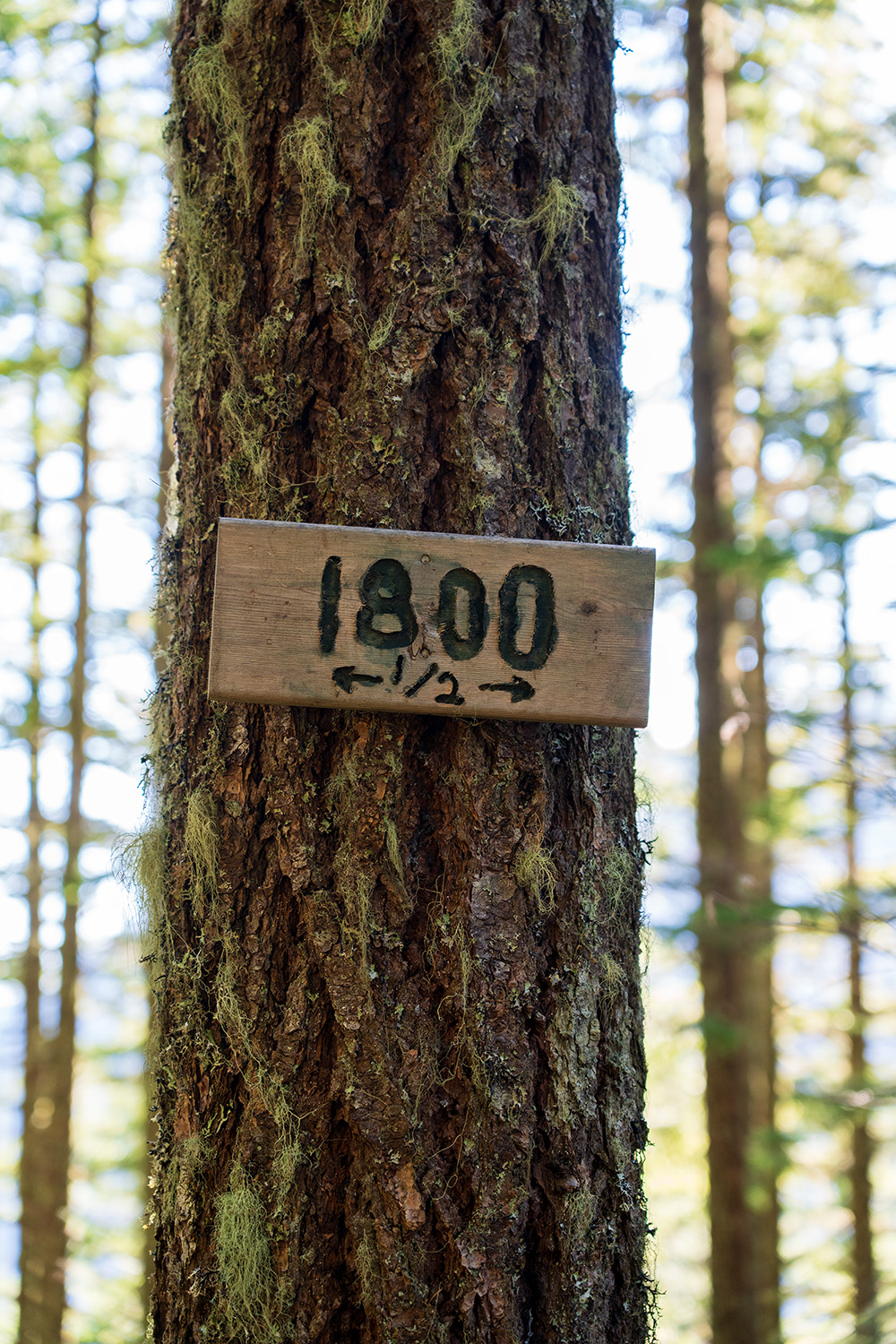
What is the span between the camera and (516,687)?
1.19m

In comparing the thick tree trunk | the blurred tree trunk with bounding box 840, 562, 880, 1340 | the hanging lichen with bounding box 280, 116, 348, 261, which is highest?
the hanging lichen with bounding box 280, 116, 348, 261

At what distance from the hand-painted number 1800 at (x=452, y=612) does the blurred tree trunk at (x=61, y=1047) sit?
5519 millimetres

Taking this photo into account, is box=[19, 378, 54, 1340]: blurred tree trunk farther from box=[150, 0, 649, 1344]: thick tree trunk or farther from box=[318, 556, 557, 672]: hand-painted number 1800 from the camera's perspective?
box=[318, 556, 557, 672]: hand-painted number 1800

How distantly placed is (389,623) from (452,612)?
0.29 ft

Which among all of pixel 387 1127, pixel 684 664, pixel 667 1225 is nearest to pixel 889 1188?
pixel 667 1225

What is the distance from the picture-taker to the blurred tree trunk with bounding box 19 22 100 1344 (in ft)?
20.0

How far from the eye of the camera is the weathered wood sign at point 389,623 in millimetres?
1160

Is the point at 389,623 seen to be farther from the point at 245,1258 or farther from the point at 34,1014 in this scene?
the point at 34,1014

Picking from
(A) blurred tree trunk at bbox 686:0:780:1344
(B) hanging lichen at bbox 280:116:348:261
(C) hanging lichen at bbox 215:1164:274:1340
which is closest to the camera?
(C) hanging lichen at bbox 215:1164:274:1340

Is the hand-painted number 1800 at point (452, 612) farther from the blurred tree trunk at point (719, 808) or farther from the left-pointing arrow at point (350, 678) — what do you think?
the blurred tree trunk at point (719, 808)

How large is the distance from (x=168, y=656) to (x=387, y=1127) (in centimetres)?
76

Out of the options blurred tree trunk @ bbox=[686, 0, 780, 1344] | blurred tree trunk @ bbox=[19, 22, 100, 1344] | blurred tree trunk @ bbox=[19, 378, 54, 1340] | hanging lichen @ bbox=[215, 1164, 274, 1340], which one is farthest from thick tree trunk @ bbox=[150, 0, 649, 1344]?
blurred tree trunk @ bbox=[19, 378, 54, 1340]

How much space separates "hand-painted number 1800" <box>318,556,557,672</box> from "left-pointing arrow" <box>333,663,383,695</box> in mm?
35

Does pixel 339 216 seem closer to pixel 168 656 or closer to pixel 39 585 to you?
pixel 168 656
